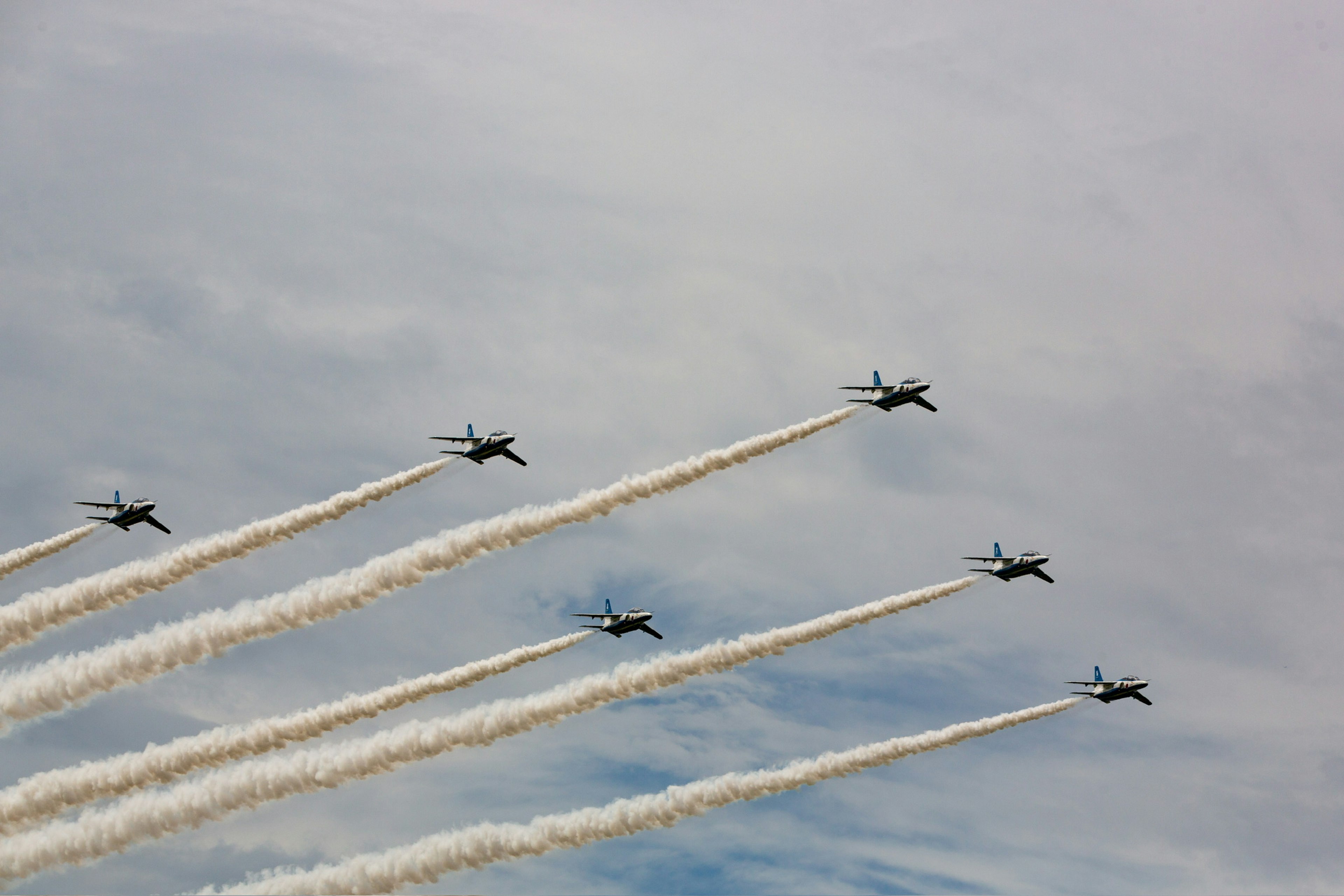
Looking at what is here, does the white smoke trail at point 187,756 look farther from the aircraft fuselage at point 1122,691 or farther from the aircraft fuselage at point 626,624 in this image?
the aircraft fuselage at point 1122,691

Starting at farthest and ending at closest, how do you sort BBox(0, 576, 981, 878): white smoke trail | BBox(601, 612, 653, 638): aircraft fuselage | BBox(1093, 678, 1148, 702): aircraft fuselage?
BBox(1093, 678, 1148, 702): aircraft fuselage < BBox(601, 612, 653, 638): aircraft fuselage < BBox(0, 576, 981, 878): white smoke trail

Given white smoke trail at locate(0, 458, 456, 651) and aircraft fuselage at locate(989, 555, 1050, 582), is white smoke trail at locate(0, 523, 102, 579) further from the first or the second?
aircraft fuselage at locate(989, 555, 1050, 582)

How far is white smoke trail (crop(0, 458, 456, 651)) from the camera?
9338 cm

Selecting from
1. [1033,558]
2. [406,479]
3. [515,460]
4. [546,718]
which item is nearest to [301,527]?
[406,479]

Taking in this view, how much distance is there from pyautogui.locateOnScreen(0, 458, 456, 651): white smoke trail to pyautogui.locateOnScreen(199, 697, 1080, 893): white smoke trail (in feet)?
69.3

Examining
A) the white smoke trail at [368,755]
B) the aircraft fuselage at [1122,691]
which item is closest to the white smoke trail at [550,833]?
the white smoke trail at [368,755]

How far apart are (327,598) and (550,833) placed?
21.3 m

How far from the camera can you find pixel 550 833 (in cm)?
9156

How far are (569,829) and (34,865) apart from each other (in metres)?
33.6

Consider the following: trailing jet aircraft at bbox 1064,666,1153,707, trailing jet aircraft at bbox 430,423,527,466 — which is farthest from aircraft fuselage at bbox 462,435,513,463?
trailing jet aircraft at bbox 1064,666,1153,707

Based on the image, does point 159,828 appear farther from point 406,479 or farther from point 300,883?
point 406,479

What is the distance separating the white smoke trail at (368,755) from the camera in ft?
291

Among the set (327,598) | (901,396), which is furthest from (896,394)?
(327,598)

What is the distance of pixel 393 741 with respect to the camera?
91375 mm
